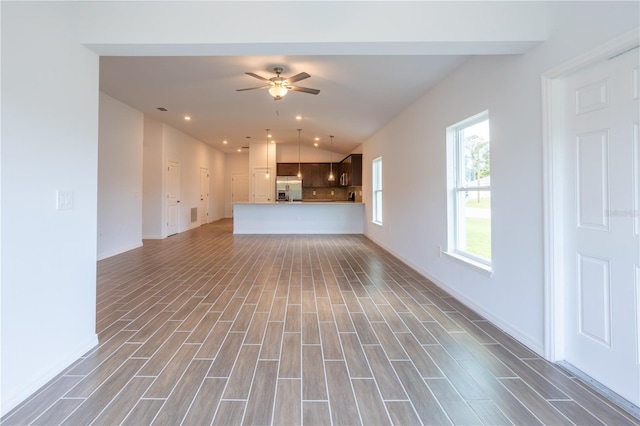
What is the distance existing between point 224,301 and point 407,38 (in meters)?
→ 2.89

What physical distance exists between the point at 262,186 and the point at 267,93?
5.40 m

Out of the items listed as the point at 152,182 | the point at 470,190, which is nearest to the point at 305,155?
the point at 152,182

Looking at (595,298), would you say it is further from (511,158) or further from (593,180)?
(511,158)

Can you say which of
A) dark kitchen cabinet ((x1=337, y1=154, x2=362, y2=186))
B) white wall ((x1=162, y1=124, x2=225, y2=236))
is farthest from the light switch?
dark kitchen cabinet ((x1=337, y1=154, x2=362, y2=186))

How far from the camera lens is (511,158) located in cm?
238

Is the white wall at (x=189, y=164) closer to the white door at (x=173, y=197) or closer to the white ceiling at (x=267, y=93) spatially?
the white door at (x=173, y=197)

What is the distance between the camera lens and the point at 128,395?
1668 mm

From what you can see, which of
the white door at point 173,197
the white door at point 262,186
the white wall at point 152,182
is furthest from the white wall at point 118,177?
the white door at point 262,186

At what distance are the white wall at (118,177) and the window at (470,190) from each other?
550 centimetres

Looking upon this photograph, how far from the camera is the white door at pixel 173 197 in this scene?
297 inches

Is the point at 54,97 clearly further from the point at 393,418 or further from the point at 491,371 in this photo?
the point at 491,371

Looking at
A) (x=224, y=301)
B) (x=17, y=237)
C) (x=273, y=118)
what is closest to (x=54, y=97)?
(x=17, y=237)

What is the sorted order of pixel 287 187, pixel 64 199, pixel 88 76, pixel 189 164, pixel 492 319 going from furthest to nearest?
1. pixel 287 187
2. pixel 189 164
3. pixel 492 319
4. pixel 88 76
5. pixel 64 199

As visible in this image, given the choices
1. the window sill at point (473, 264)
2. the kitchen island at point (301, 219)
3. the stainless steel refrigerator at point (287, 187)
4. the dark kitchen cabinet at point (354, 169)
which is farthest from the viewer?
the stainless steel refrigerator at point (287, 187)
